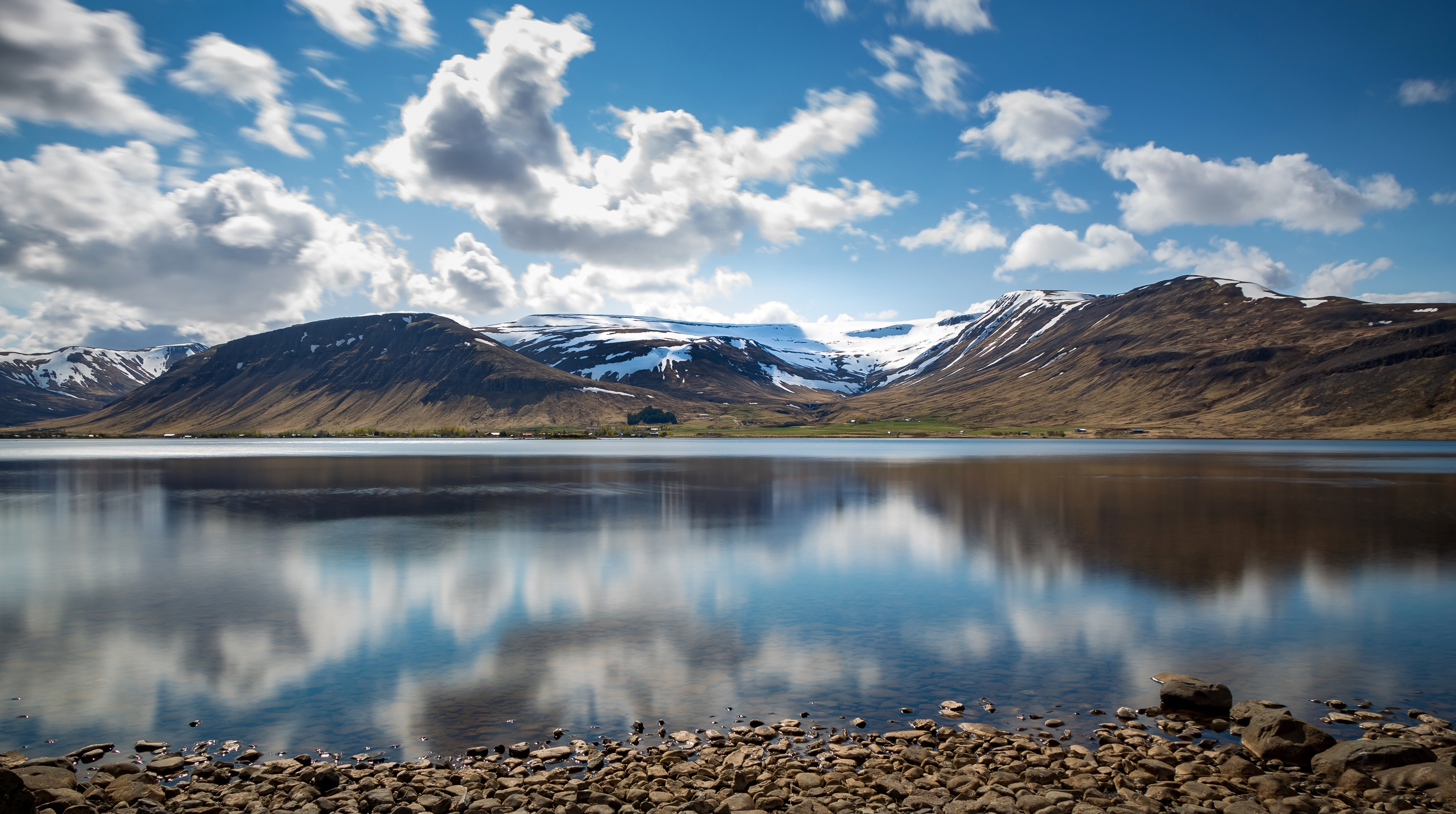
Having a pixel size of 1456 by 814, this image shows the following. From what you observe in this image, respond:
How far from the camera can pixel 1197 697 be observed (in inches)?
595

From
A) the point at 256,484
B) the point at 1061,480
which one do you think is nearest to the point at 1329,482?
the point at 1061,480

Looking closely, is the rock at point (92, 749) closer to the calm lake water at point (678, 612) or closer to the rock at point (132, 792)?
the calm lake water at point (678, 612)

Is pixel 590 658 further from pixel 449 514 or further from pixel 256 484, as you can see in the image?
pixel 256 484

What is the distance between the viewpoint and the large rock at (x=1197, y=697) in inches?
593

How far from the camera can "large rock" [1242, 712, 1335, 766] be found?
12797 mm

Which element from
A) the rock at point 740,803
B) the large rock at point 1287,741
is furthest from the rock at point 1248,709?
the rock at point 740,803

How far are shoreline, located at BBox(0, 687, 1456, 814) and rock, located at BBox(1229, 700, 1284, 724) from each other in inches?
1.7

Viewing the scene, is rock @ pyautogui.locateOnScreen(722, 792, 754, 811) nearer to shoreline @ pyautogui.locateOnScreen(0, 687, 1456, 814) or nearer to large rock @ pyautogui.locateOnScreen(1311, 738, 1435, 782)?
shoreline @ pyautogui.locateOnScreen(0, 687, 1456, 814)

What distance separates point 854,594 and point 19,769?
20959mm

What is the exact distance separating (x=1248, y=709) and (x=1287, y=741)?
193 cm

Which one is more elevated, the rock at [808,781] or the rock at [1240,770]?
the rock at [808,781]

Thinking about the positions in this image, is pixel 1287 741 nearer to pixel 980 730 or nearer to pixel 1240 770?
pixel 1240 770

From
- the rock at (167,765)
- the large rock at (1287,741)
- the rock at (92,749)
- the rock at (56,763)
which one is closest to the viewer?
the rock at (56,763)

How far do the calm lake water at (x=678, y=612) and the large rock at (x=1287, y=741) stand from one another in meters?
2.54
